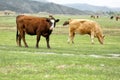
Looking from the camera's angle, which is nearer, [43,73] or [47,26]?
[43,73]

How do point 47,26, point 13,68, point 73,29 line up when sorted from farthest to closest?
1. point 73,29
2. point 47,26
3. point 13,68

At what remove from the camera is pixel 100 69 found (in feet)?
55.8

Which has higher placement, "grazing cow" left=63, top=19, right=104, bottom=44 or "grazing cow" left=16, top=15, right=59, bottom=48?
"grazing cow" left=16, top=15, right=59, bottom=48

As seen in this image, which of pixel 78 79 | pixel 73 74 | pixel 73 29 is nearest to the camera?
pixel 78 79

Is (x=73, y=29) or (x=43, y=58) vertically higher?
(x=43, y=58)

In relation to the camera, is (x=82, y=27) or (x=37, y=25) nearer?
(x=37, y=25)

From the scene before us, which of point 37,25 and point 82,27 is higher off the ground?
point 37,25

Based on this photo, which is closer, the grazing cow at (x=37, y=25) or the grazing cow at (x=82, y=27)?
the grazing cow at (x=37, y=25)

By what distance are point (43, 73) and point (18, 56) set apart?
16.9 feet

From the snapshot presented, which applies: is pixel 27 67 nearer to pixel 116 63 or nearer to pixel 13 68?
pixel 13 68

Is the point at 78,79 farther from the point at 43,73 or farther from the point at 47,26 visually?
the point at 47,26

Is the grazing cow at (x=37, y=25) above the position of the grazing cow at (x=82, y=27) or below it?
above

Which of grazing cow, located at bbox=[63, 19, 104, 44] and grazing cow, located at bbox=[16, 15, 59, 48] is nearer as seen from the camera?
grazing cow, located at bbox=[16, 15, 59, 48]

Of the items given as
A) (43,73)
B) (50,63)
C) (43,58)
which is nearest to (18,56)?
(43,58)
